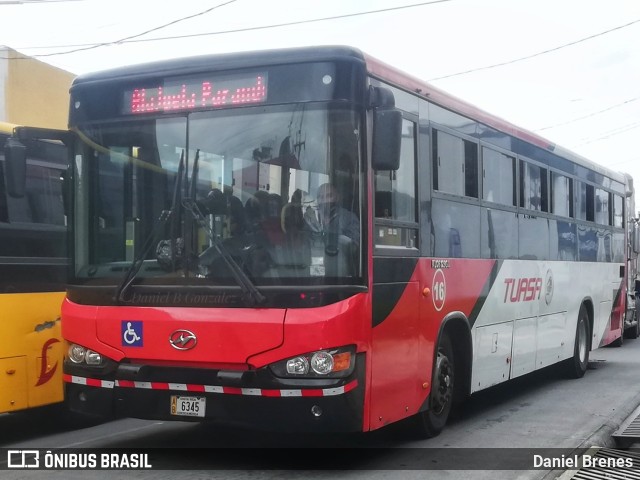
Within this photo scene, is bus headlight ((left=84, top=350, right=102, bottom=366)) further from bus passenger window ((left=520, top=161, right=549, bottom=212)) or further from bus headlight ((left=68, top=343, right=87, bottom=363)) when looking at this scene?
bus passenger window ((left=520, top=161, right=549, bottom=212))

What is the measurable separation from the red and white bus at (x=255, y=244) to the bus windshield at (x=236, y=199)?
0.04 feet

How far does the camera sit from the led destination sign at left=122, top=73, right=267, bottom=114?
21.6 ft

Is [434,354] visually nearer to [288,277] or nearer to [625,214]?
[288,277]

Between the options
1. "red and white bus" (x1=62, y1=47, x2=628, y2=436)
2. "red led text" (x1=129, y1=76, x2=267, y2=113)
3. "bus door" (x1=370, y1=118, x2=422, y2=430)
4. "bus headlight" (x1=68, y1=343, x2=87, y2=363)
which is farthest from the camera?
"bus headlight" (x1=68, y1=343, x2=87, y2=363)

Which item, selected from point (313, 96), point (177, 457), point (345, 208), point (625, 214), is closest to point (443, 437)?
point (177, 457)

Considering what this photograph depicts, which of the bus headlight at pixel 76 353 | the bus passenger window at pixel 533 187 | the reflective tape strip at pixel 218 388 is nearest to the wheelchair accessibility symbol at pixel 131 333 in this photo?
the reflective tape strip at pixel 218 388

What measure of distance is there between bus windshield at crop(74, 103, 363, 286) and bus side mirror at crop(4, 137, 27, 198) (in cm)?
74

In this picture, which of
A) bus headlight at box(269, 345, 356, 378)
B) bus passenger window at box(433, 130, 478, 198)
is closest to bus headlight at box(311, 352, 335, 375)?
bus headlight at box(269, 345, 356, 378)

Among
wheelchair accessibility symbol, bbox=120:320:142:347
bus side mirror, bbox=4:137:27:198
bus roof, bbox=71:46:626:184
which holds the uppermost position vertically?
bus roof, bbox=71:46:626:184

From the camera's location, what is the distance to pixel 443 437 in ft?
27.7

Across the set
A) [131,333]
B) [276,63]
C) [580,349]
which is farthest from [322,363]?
[580,349]

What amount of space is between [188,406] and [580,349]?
26.9 feet

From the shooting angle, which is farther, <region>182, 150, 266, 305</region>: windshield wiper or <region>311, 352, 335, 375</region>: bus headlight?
<region>182, 150, 266, 305</region>: windshield wiper

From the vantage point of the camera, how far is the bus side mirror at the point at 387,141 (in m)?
6.47
